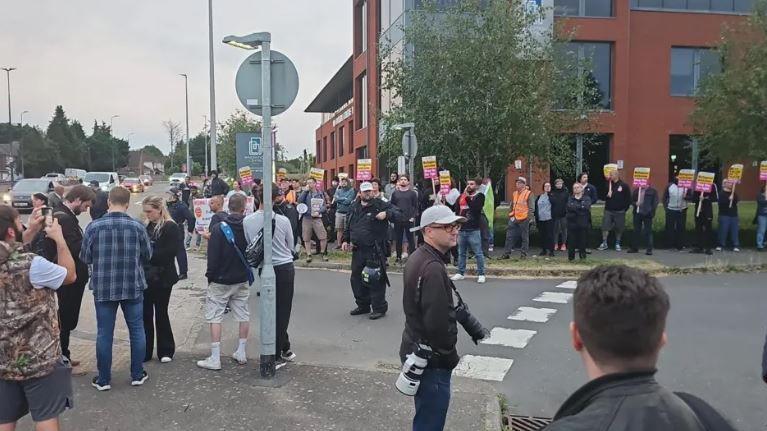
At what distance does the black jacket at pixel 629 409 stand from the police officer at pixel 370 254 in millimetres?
6832

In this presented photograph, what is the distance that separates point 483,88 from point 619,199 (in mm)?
4322

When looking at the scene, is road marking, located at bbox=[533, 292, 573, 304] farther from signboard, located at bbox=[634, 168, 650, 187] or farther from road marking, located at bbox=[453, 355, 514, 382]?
signboard, located at bbox=[634, 168, 650, 187]

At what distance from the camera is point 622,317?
1708 mm

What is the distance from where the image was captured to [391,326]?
8242mm

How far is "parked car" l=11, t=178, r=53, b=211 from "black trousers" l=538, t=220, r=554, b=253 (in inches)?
869

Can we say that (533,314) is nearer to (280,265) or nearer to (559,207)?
(280,265)

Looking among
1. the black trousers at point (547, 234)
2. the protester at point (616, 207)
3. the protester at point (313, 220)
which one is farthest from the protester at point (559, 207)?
the protester at point (313, 220)

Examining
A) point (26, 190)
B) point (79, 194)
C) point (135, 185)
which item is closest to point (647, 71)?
point (79, 194)

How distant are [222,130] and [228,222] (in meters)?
49.8

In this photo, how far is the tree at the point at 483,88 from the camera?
52.0ft

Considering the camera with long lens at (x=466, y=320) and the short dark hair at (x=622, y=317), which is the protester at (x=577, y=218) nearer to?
the camera with long lens at (x=466, y=320)


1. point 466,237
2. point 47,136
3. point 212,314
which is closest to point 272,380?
point 212,314

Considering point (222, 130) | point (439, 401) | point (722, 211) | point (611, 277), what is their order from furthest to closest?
point (222, 130) → point (722, 211) → point (439, 401) → point (611, 277)

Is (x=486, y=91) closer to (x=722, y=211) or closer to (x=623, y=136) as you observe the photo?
(x=722, y=211)
